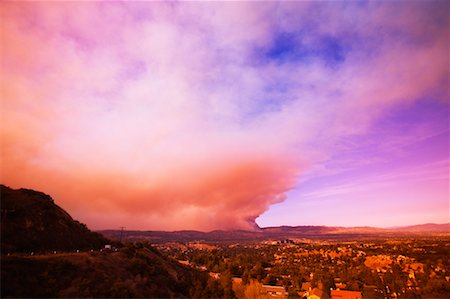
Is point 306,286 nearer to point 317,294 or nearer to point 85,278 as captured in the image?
point 317,294

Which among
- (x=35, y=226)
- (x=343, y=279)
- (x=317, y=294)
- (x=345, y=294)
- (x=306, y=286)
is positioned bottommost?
(x=306, y=286)

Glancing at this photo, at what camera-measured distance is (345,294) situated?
76688mm

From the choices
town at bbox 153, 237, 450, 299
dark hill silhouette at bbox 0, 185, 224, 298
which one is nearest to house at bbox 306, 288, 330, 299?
town at bbox 153, 237, 450, 299

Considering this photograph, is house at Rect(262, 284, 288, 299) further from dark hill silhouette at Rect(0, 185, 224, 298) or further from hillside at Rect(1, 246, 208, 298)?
hillside at Rect(1, 246, 208, 298)

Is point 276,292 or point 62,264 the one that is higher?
point 62,264

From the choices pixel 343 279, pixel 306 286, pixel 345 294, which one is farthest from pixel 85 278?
pixel 343 279

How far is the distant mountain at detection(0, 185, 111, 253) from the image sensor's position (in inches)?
1836

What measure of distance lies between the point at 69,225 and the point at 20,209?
10.7m

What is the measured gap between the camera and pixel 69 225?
6056cm

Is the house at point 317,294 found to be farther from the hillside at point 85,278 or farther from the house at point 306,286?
the hillside at point 85,278

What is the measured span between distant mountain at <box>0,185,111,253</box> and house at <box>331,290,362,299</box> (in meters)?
58.2

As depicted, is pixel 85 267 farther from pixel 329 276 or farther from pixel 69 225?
pixel 329 276

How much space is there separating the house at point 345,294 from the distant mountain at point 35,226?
191 ft

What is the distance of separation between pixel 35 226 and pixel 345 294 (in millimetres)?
72473
